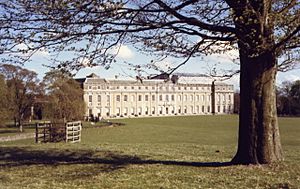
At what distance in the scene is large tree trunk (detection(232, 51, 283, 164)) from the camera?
949 cm

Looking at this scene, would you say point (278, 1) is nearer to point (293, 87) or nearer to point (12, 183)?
point (12, 183)

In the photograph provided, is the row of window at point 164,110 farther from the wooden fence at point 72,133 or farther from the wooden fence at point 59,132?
the wooden fence at point 59,132

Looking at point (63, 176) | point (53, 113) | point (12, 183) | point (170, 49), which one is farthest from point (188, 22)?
point (53, 113)

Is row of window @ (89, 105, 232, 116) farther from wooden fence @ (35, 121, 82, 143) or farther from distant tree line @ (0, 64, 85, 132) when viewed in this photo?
wooden fence @ (35, 121, 82, 143)

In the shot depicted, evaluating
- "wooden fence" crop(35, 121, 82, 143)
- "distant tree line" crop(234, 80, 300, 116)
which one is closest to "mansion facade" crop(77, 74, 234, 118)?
"distant tree line" crop(234, 80, 300, 116)

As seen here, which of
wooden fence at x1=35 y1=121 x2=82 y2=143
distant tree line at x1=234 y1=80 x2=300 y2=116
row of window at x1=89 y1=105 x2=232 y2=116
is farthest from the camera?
row of window at x1=89 y1=105 x2=232 y2=116

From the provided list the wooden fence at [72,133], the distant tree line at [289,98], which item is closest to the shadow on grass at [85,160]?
the wooden fence at [72,133]

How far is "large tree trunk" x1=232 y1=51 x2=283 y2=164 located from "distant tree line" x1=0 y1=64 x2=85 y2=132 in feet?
136

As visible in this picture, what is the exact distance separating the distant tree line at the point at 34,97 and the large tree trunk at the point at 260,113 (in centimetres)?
4137

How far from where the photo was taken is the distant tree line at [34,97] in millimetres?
51375

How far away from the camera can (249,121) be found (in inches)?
378

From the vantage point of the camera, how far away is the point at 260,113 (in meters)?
9.52

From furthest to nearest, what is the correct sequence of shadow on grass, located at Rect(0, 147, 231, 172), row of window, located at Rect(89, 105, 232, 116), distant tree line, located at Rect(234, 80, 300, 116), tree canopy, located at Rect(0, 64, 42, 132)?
row of window, located at Rect(89, 105, 232, 116) < distant tree line, located at Rect(234, 80, 300, 116) < tree canopy, located at Rect(0, 64, 42, 132) < shadow on grass, located at Rect(0, 147, 231, 172)

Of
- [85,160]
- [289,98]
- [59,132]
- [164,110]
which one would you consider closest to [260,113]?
[85,160]
